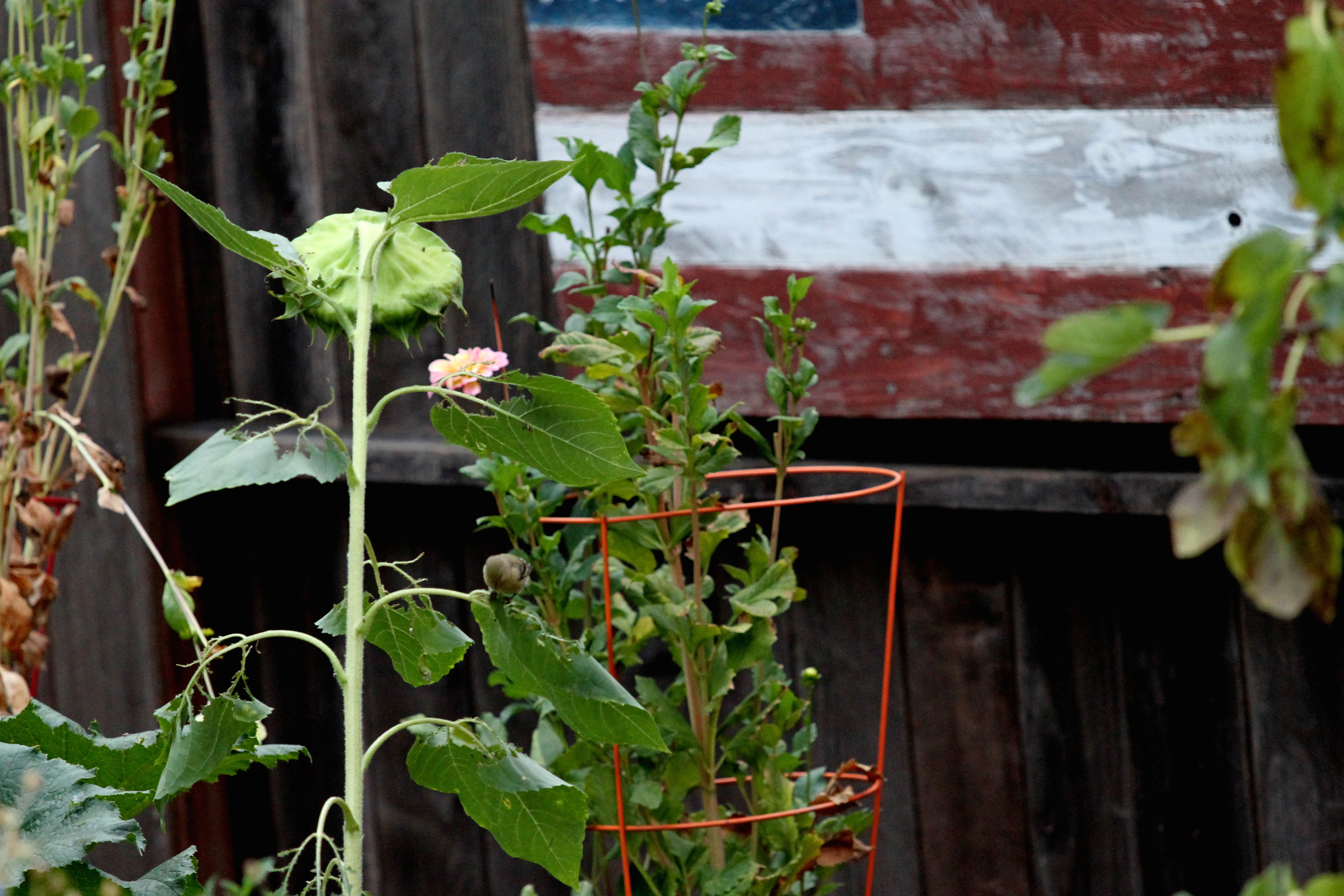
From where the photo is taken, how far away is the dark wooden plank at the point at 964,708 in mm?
1633

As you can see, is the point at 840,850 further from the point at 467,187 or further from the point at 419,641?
the point at 467,187

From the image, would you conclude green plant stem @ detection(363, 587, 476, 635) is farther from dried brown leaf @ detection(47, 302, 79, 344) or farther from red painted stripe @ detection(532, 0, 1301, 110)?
red painted stripe @ detection(532, 0, 1301, 110)

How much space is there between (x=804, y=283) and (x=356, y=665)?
1.94 ft

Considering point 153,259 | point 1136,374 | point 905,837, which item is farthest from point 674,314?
point 153,259

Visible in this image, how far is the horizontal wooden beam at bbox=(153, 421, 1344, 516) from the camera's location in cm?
146

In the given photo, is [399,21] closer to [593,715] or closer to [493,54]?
[493,54]

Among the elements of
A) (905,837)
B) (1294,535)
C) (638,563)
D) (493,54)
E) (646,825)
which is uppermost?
(493,54)

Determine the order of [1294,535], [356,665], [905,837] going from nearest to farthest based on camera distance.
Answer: [1294,535]
[356,665]
[905,837]

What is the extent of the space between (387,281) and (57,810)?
0.36 meters

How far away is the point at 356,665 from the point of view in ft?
2.17

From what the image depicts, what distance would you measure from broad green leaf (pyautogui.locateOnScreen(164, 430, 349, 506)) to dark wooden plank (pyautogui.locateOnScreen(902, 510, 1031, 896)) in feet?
3.64

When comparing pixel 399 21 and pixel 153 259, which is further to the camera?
pixel 153 259

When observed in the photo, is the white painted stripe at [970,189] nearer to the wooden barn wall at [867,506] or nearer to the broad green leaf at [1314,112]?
the wooden barn wall at [867,506]

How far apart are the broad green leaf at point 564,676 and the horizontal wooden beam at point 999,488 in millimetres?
864
